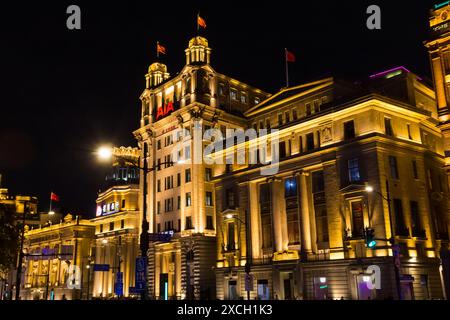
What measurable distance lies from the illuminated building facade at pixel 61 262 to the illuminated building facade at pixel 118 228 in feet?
30.8

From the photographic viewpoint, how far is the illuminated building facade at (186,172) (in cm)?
7075

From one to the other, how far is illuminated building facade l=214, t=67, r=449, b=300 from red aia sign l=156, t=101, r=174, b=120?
22261 mm

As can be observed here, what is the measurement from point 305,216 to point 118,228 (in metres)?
53.7

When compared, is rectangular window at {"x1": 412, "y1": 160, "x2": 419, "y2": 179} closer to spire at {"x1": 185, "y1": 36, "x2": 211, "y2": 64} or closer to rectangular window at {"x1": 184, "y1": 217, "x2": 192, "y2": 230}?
rectangular window at {"x1": 184, "y1": 217, "x2": 192, "y2": 230}

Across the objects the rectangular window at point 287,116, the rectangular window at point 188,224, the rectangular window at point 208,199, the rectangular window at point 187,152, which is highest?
the rectangular window at point 287,116

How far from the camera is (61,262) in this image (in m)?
121

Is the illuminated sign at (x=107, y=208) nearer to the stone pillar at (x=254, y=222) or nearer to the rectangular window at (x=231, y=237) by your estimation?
the rectangular window at (x=231, y=237)

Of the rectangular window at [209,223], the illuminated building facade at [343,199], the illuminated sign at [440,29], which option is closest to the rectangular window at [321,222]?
the illuminated building facade at [343,199]

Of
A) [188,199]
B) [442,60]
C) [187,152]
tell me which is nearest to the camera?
[442,60]

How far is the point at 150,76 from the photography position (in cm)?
9162

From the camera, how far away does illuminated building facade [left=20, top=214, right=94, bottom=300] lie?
113 meters

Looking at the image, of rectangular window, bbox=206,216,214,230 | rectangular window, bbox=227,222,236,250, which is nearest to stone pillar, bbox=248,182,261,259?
rectangular window, bbox=227,222,236,250

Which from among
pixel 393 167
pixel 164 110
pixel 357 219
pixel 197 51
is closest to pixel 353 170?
pixel 393 167

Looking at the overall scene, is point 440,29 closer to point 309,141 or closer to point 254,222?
point 309,141
